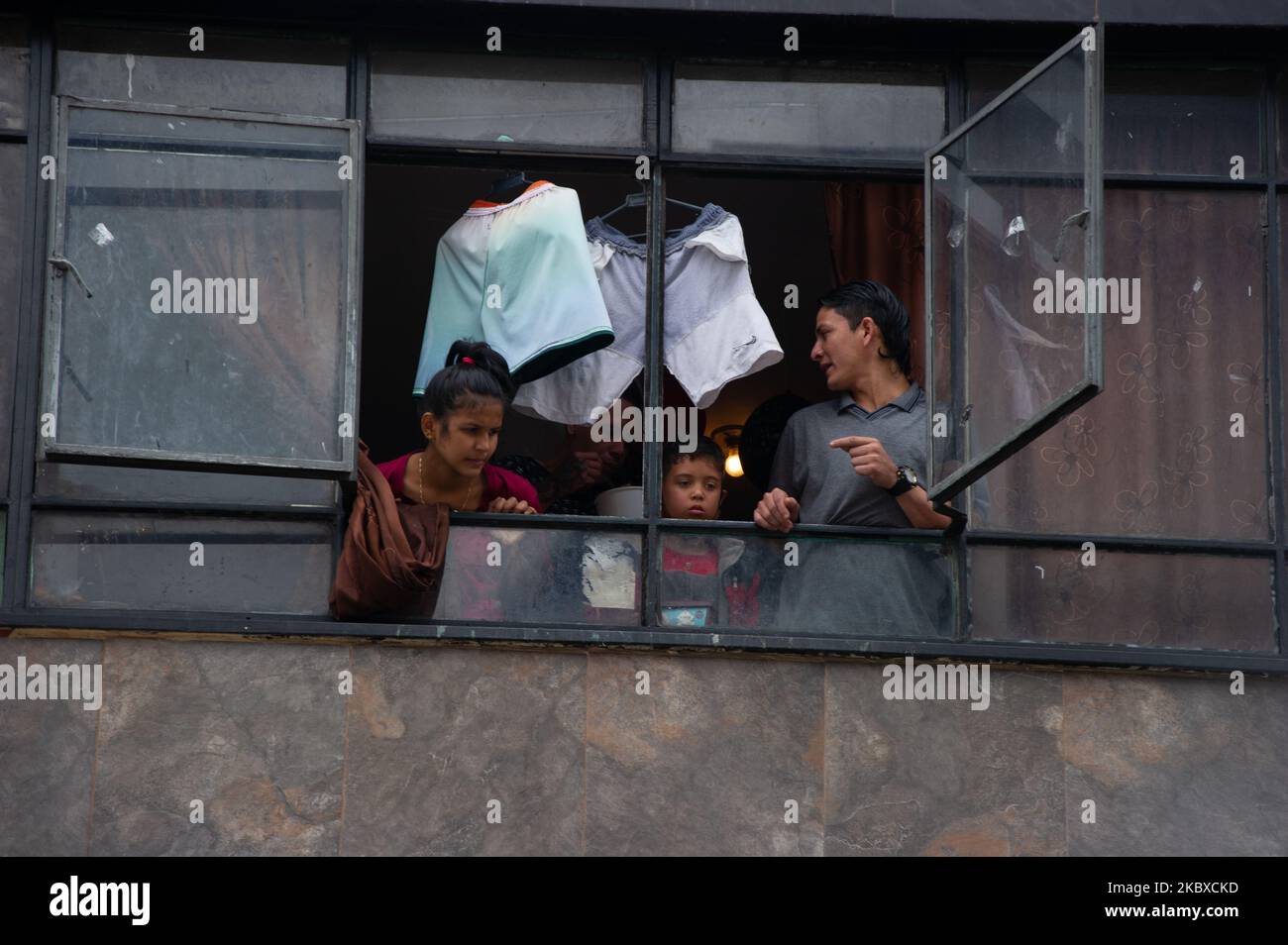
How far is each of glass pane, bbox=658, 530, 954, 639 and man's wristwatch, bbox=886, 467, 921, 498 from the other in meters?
0.23

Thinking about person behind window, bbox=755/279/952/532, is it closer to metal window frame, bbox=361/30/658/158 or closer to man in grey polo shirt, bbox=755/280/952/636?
man in grey polo shirt, bbox=755/280/952/636

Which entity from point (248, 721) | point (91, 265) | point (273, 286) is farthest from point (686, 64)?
point (248, 721)

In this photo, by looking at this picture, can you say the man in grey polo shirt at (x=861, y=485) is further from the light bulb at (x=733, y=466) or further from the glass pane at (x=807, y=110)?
the light bulb at (x=733, y=466)

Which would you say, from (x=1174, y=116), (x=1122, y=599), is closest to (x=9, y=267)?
(x=1122, y=599)

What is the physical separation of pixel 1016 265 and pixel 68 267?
373 cm

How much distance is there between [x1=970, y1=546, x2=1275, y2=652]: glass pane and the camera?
9.41 meters

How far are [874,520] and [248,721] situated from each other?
2.73 metres

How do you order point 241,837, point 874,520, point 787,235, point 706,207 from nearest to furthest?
point 241,837, point 874,520, point 706,207, point 787,235

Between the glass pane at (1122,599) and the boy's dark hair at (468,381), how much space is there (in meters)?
2.11

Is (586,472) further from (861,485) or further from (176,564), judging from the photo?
(176,564)

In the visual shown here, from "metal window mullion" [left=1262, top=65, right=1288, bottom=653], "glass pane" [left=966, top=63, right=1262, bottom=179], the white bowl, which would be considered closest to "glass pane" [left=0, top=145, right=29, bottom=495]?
the white bowl

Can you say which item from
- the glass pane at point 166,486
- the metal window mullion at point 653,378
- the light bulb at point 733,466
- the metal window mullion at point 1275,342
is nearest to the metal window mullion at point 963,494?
the metal window mullion at point 653,378

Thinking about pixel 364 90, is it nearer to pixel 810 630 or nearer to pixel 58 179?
pixel 58 179

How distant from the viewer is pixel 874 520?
31.2ft
